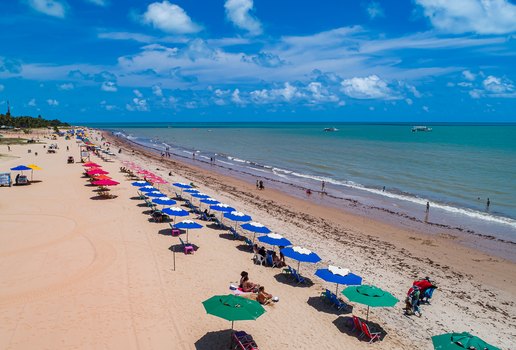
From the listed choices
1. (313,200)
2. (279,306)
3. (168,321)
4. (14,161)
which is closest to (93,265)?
(168,321)

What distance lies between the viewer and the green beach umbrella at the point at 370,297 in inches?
408

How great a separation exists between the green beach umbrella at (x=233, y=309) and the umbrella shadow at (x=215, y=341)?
109 cm

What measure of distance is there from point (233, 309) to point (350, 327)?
4057 mm

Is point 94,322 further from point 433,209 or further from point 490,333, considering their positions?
point 433,209

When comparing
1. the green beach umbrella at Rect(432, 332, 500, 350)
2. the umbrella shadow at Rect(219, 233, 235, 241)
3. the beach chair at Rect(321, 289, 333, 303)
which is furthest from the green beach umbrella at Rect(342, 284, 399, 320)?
the umbrella shadow at Rect(219, 233, 235, 241)

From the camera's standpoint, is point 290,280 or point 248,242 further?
point 248,242

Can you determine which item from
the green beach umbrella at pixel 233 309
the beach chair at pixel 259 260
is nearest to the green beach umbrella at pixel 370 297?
the green beach umbrella at pixel 233 309

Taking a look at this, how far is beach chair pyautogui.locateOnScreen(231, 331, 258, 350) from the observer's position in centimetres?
940

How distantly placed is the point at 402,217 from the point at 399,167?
26821mm

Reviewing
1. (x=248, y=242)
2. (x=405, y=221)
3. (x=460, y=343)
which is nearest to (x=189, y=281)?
(x=248, y=242)

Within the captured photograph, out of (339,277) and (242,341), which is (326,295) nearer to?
(339,277)

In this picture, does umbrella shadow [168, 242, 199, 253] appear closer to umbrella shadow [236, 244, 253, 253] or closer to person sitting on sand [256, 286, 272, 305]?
umbrella shadow [236, 244, 253, 253]

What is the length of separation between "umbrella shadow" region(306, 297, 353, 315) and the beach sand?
35mm

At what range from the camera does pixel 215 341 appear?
9.81 m
